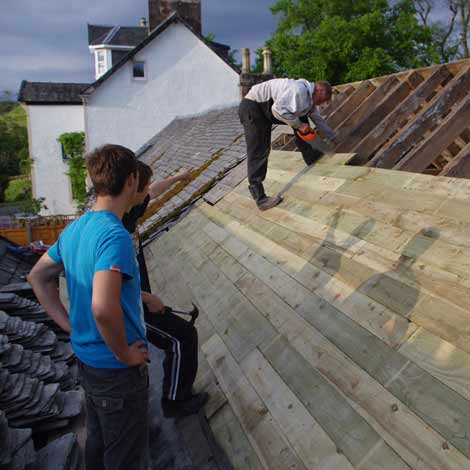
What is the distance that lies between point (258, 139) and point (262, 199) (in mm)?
702

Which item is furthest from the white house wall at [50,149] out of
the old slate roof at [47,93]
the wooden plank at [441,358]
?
the wooden plank at [441,358]

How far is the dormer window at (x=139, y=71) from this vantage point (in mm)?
19547

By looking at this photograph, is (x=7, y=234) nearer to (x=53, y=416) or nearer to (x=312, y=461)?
(x=53, y=416)

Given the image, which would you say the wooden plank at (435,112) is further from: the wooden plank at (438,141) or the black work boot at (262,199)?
the black work boot at (262,199)

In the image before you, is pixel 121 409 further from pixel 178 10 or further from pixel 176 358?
pixel 178 10

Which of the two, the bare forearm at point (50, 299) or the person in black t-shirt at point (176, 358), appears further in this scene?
the person in black t-shirt at point (176, 358)

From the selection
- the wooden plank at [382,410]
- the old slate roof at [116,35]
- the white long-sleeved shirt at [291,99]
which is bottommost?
the wooden plank at [382,410]

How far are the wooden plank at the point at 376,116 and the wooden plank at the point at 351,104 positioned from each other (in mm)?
520

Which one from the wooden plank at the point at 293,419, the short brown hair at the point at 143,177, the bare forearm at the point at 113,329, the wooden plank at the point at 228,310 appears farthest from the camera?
the wooden plank at the point at 228,310

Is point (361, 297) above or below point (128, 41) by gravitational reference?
below

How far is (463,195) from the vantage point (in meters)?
2.96

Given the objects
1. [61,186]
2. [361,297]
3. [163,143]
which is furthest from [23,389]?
[61,186]

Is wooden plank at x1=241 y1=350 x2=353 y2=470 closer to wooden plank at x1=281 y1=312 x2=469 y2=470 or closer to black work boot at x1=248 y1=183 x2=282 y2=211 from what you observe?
wooden plank at x1=281 y1=312 x2=469 y2=470

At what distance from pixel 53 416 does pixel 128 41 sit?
3579cm
